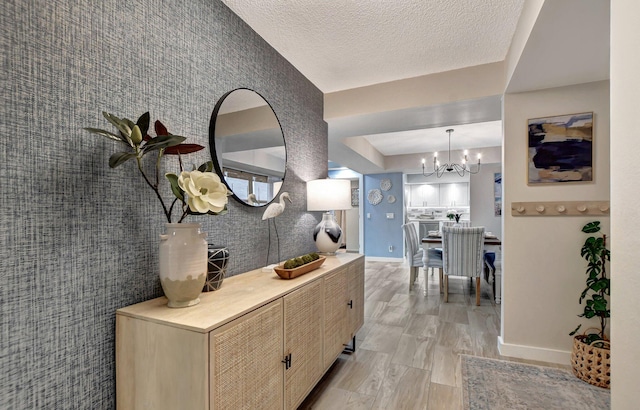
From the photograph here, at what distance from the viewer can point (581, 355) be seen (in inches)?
81.9

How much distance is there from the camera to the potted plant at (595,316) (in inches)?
78.0

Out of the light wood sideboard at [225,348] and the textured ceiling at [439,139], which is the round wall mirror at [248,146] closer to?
the light wood sideboard at [225,348]

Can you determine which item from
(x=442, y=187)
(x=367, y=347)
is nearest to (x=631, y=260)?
(x=367, y=347)

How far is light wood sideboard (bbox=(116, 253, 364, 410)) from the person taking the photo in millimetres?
1000

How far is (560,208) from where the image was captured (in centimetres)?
230

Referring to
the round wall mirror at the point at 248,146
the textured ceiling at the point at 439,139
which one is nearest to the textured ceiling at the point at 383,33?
the round wall mirror at the point at 248,146

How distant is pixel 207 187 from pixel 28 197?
53 cm

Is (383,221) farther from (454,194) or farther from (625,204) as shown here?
(625,204)

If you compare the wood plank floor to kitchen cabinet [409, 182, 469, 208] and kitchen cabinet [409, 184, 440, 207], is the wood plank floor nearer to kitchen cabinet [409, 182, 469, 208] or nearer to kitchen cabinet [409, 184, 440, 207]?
kitchen cabinet [409, 182, 469, 208]

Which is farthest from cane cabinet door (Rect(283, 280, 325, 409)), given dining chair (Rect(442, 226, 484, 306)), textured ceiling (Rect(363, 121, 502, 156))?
textured ceiling (Rect(363, 121, 502, 156))

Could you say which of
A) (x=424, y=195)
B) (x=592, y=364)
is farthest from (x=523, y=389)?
(x=424, y=195)

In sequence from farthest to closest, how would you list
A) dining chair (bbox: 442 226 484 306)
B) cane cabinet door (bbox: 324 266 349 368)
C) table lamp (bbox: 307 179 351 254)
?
dining chair (bbox: 442 226 484 306), table lamp (bbox: 307 179 351 254), cane cabinet door (bbox: 324 266 349 368)

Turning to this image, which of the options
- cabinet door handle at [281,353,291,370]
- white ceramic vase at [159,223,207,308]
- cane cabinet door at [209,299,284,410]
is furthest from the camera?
cabinet door handle at [281,353,291,370]

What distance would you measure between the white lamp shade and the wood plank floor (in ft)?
4.06
